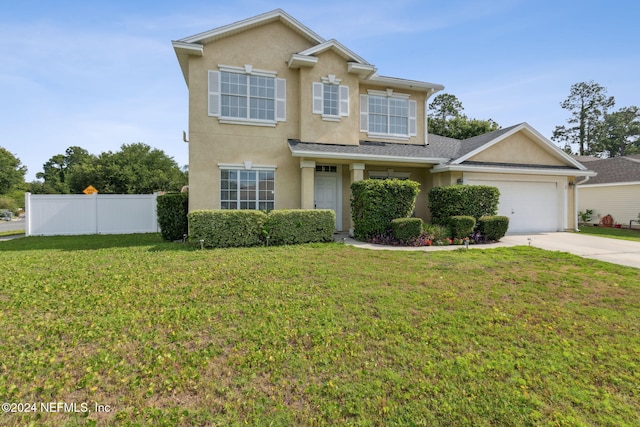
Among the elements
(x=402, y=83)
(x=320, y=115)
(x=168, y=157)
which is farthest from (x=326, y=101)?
(x=168, y=157)

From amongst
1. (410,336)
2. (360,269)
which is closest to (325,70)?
(360,269)

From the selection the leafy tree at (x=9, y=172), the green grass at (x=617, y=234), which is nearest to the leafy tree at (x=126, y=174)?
the leafy tree at (x=9, y=172)

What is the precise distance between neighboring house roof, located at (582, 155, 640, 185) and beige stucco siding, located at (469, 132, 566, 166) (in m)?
8.29

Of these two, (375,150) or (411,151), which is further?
(411,151)

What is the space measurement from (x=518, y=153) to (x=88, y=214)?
20866 millimetres

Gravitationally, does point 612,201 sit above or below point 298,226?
above

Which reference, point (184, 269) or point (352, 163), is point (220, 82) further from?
point (184, 269)

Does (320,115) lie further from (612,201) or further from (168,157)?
(168,157)

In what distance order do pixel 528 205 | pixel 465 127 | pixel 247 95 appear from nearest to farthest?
pixel 247 95 < pixel 528 205 < pixel 465 127

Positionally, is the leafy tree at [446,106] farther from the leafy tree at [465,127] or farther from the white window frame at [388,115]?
the white window frame at [388,115]

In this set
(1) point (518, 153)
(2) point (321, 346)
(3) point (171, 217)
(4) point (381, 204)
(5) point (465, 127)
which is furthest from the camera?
(5) point (465, 127)

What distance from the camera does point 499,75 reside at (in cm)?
1348

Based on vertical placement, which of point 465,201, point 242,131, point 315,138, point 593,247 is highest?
point 242,131

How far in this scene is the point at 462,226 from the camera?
11.0 m
